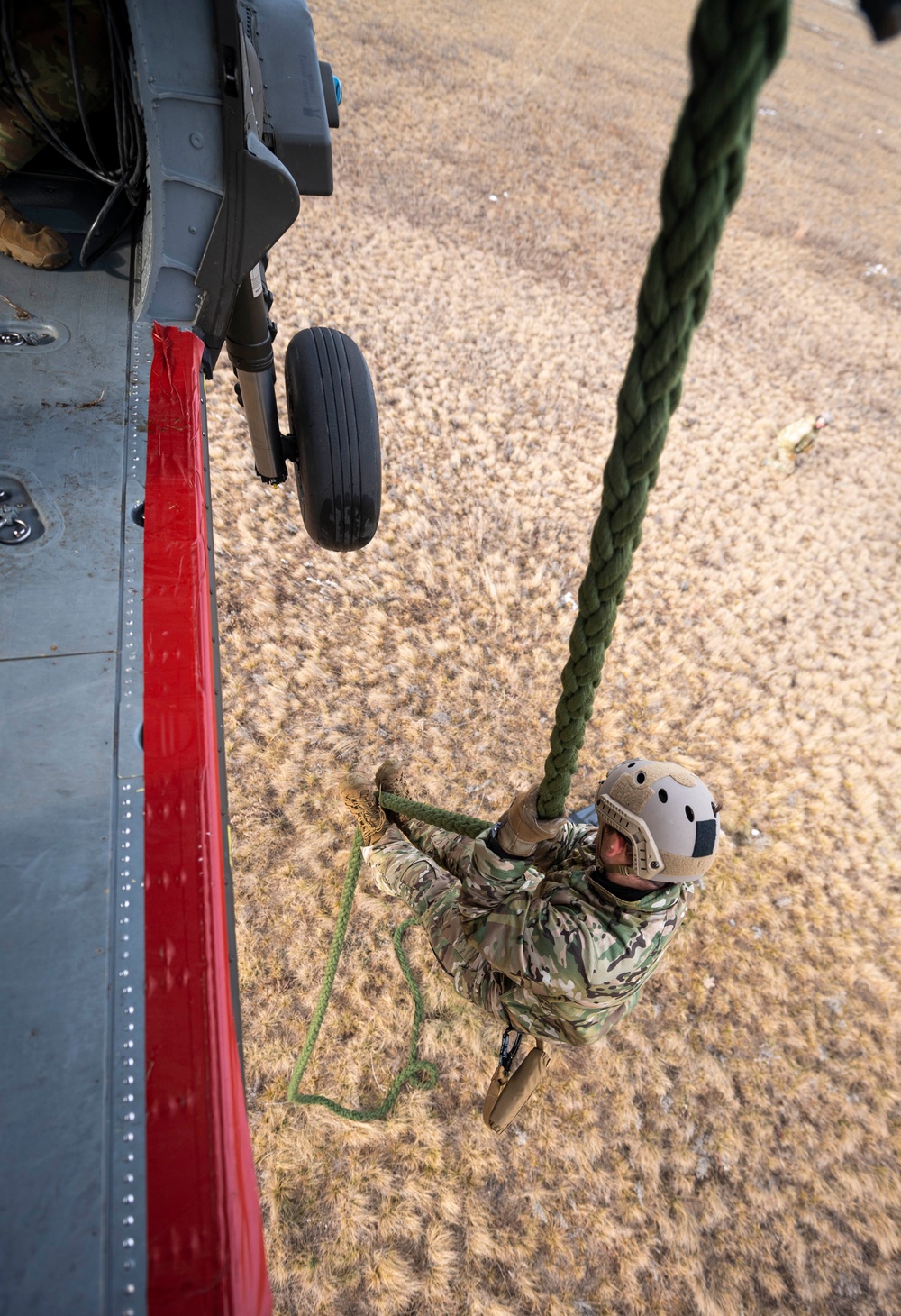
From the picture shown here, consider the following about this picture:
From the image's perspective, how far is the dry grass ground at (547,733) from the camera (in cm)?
274

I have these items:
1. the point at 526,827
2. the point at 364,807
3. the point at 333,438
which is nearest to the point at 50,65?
the point at 333,438

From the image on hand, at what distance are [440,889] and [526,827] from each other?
1.16 meters

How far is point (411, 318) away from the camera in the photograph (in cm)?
623

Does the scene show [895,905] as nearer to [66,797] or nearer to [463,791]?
[463,791]

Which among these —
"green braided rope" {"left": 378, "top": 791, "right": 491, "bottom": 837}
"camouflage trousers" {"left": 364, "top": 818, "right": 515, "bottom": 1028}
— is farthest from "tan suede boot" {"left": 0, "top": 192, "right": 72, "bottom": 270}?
"camouflage trousers" {"left": 364, "top": 818, "right": 515, "bottom": 1028}

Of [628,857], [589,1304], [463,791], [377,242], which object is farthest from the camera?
[377,242]

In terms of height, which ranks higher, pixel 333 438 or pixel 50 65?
pixel 50 65

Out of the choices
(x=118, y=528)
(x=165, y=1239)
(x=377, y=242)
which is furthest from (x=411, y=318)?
(x=165, y=1239)

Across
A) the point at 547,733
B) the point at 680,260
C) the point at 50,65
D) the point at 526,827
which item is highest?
the point at 680,260

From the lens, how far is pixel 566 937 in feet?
7.20

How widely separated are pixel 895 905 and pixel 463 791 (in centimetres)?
235

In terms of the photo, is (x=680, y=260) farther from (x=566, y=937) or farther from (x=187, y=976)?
(x=566, y=937)

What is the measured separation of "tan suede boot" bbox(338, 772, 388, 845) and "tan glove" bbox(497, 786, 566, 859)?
1111mm

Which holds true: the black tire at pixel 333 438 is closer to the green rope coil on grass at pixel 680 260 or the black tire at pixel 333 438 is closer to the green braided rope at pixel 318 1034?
the green braided rope at pixel 318 1034
